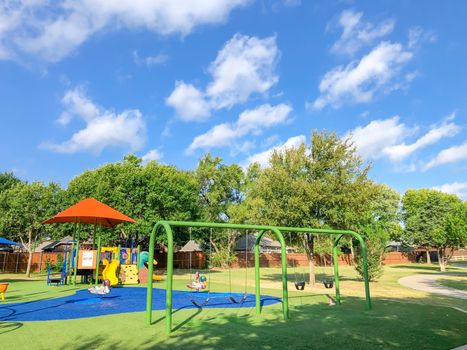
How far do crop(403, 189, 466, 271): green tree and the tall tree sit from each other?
74.6 ft

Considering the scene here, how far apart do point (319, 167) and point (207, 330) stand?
13.6 meters

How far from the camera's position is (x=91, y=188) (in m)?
31.4

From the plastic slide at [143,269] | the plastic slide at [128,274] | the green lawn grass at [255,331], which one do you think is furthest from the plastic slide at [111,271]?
the green lawn grass at [255,331]

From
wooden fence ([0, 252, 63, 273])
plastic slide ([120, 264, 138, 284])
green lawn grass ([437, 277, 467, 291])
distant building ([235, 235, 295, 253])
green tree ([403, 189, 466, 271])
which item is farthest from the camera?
distant building ([235, 235, 295, 253])

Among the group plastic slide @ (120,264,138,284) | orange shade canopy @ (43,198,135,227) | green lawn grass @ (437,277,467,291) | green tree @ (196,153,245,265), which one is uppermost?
green tree @ (196,153,245,265)

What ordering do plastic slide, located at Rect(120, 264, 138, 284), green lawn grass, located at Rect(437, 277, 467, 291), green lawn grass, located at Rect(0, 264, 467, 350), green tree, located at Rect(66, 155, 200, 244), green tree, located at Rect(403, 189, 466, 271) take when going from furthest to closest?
green tree, located at Rect(403, 189, 466, 271) < green tree, located at Rect(66, 155, 200, 244) < plastic slide, located at Rect(120, 264, 138, 284) < green lawn grass, located at Rect(437, 277, 467, 291) < green lawn grass, located at Rect(0, 264, 467, 350)

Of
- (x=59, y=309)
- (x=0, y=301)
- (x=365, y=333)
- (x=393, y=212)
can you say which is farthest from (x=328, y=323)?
(x=393, y=212)

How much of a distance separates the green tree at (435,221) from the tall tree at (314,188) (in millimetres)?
22735

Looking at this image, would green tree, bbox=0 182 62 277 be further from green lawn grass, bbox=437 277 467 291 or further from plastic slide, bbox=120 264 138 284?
green lawn grass, bbox=437 277 467 291

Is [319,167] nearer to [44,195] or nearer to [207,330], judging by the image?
[207,330]

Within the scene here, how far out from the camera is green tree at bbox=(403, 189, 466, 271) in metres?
36.6

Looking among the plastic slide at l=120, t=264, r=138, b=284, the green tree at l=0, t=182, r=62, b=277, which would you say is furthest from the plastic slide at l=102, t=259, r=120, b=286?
the green tree at l=0, t=182, r=62, b=277

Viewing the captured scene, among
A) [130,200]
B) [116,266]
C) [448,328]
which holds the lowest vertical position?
[448,328]

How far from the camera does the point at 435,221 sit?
4747 centimetres
